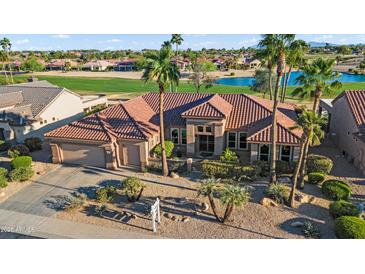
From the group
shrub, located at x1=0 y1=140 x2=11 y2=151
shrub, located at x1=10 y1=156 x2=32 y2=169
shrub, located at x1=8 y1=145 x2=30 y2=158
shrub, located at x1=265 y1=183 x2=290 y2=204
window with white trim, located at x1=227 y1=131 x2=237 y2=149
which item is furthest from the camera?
shrub, located at x1=0 y1=140 x2=11 y2=151

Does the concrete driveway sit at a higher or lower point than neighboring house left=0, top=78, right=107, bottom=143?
lower

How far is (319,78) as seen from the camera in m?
22.0

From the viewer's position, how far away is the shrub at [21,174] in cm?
2422

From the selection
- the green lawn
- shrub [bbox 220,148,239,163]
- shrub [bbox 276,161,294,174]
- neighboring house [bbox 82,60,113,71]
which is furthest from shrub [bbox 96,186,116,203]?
neighboring house [bbox 82,60,113,71]

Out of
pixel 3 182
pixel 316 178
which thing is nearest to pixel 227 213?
pixel 316 178

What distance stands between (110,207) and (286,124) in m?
16.9

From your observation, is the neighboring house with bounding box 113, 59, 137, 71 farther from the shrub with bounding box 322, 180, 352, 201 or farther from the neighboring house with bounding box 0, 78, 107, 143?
the shrub with bounding box 322, 180, 352, 201

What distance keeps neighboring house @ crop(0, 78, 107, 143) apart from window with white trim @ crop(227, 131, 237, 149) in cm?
2219

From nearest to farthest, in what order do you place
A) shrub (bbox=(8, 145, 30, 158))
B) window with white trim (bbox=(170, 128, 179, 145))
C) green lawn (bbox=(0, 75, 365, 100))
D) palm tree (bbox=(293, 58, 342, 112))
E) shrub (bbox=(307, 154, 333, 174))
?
1. palm tree (bbox=(293, 58, 342, 112))
2. shrub (bbox=(307, 154, 333, 174))
3. shrub (bbox=(8, 145, 30, 158))
4. window with white trim (bbox=(170, 128, 179, 145))
5. green lawn (bbox=(0, 75, 365, 100))

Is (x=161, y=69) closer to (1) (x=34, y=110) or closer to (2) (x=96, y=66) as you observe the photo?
(1) (x=34, y=110)

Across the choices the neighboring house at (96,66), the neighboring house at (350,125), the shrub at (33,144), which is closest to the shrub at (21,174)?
the shrub at (33,144)

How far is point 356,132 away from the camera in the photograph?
85.7ft

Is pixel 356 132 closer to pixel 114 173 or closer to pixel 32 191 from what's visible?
pixel 114 173

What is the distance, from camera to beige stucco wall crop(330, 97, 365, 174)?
25.6 metres
